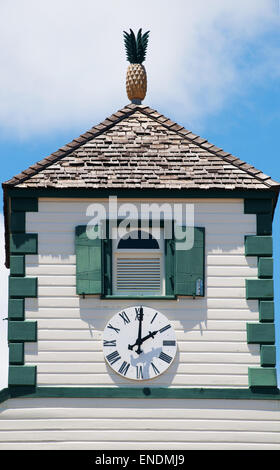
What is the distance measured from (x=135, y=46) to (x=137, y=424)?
30.3 ft

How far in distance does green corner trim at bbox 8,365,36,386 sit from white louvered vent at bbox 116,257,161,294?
2464 millimetres

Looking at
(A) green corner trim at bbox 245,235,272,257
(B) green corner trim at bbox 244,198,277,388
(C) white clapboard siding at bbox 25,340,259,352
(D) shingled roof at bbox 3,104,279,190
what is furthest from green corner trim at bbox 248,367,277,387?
(D) shingled roof at bbox 3,104,279,190

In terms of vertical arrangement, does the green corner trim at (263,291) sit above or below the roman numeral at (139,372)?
above

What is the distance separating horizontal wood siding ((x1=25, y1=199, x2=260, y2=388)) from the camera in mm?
27562

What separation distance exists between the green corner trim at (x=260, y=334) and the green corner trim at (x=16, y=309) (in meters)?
4.56

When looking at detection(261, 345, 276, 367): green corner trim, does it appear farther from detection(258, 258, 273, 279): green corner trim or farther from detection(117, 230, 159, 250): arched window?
detection(117, 230, 159, 250): arched window

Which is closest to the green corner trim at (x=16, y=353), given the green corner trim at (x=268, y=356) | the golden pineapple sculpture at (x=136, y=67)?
the green corner trim at (x=268, y=356)

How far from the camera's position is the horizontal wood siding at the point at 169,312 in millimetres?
27562

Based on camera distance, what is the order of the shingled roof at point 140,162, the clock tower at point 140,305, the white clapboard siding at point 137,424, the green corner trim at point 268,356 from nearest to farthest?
the white clapboard siding at point 137,424
the clock tower at point 140,305
the green corner trim at point 268,356
the shingled roof at point 140,162

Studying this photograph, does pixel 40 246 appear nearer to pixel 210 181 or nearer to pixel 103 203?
pixel 103 203

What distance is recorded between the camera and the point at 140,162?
29609 millimetres

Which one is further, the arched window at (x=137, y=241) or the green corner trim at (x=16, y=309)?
the arched window at (x=137, y=241)

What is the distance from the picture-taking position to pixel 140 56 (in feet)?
104

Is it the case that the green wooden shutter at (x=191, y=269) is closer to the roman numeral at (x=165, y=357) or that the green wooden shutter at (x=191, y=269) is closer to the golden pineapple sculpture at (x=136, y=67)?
the roman numeral at (x=165, y=357)
